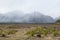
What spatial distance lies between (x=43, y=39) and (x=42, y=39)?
0.51 feet

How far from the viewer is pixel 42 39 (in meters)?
32.8

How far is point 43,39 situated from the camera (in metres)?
32.8
